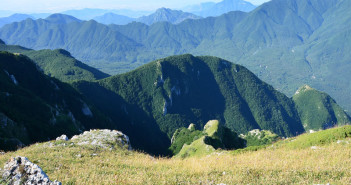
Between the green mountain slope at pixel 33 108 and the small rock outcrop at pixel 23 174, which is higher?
the small rock outcrop at pixel 23 174

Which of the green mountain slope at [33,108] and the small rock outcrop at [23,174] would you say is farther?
the green mountain slope at [33,108]

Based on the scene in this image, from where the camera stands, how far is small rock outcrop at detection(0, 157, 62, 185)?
382 inches

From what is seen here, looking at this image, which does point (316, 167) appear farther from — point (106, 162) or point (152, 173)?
point (106, 162)

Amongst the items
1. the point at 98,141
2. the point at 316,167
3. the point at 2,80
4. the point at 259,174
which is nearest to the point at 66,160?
the point at 98,141

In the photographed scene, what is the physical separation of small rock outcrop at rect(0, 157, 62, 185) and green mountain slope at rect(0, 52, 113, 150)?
3127cm

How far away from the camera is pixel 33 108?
8644cm

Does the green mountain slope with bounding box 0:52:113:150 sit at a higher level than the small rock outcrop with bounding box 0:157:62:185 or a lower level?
lower

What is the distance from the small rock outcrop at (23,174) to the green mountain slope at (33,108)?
103ft

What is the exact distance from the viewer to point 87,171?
46.4 ft

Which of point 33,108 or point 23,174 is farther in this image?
point 33,108

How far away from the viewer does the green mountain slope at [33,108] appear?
5731 cm

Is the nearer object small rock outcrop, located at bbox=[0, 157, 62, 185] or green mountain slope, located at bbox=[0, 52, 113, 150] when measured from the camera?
small rock outcrop, located at bbox=[0, 157, 62, 185]

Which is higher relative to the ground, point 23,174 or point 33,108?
point 23,174

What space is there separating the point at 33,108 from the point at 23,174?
92294mm
